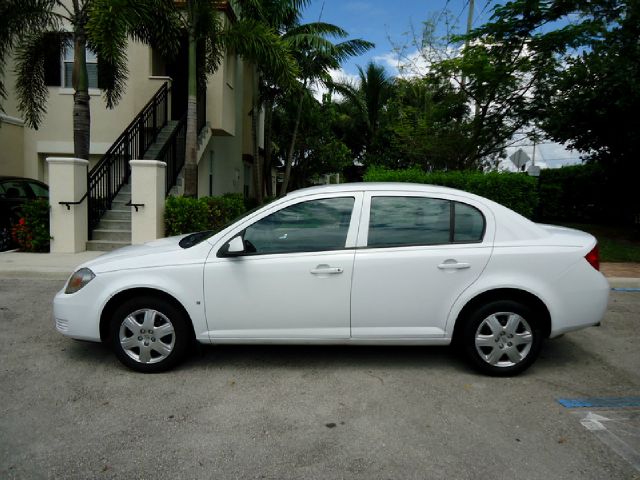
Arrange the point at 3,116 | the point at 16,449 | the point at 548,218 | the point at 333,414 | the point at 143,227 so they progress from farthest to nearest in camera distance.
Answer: the point at 548,218
the point at 3,116
the point at 143,227
the point at 333,414
the point at 16,449

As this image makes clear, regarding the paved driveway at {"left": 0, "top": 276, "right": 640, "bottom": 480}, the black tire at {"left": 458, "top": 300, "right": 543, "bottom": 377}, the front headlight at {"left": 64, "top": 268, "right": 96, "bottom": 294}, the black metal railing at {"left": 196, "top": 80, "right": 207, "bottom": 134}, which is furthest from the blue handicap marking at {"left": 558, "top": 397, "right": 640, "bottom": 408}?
the black metal railing at {"left": 196, "top": 80, "right": 207, "bottom": 134}

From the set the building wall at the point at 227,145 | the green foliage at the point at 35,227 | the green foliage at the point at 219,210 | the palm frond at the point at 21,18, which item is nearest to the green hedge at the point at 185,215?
the green foliage at the point at 219,210

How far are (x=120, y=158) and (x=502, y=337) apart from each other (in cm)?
1062

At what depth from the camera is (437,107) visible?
1833cm

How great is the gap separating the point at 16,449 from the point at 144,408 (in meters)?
0.82

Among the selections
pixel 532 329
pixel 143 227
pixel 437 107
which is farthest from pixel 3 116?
pixel 532 329

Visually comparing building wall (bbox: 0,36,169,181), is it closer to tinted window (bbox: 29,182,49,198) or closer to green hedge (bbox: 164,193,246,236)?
tinted window (bbox: 29,182,49,198)

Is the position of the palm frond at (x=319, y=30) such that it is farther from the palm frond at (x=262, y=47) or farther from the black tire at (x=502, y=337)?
the black tire at (x=502, y=337)

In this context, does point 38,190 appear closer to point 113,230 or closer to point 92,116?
point 113,230

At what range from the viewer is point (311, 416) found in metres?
3.56

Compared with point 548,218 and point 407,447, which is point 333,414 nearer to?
point 407,447

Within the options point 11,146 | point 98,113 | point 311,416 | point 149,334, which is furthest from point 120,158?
point 311,416

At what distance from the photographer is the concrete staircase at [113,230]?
430 inches

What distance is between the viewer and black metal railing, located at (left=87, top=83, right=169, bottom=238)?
37.4 ft
